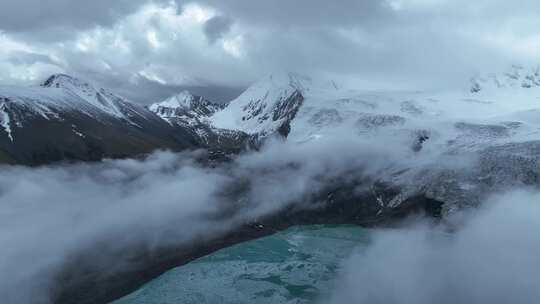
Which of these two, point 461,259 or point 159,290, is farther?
point 159,290

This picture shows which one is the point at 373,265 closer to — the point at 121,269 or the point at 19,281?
the point at 121,269

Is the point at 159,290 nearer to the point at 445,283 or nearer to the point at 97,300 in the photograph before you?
the point at 97,300

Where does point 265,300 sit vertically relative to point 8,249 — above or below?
below

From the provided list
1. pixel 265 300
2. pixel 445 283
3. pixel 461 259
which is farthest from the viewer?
pixel 265 300

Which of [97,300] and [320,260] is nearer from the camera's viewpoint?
[97,300]

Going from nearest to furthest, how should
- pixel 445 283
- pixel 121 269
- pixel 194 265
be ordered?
pixel 445 283 < pixel 121 269 < pixel 194 265

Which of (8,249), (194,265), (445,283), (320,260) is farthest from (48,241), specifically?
(445,283)

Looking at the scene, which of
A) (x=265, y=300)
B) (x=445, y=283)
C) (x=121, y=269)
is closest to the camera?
(x=445, y=283)

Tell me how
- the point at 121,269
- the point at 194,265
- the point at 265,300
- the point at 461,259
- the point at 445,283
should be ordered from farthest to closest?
1. the point at 194,265
2. the point at 121,269
3. the point at 265,300
4. the point at 461,259
5. the point at 445,283

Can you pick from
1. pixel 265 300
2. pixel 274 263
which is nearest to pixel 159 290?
pixel 265 300
